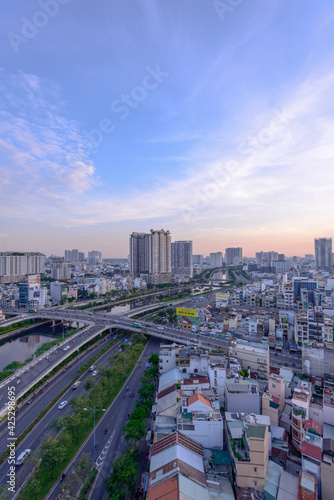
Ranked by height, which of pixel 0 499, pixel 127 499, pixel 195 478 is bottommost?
pixel 127 499

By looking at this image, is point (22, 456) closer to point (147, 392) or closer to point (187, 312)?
point (147, 392)

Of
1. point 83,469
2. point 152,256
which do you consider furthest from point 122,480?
point 152,256

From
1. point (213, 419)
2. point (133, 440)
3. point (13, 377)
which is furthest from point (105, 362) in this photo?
point (213, 419)

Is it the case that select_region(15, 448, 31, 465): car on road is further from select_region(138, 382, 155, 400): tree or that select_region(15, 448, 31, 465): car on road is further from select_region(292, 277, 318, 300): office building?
select_region(292, 277, 318, 300): office building

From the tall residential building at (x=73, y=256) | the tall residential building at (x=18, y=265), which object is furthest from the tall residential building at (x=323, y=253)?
the tall residential building at (x=73, y=256)

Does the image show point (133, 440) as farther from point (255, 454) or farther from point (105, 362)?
point (105, 362)

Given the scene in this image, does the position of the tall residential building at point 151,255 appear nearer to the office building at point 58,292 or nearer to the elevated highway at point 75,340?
the office building at point 58,292
